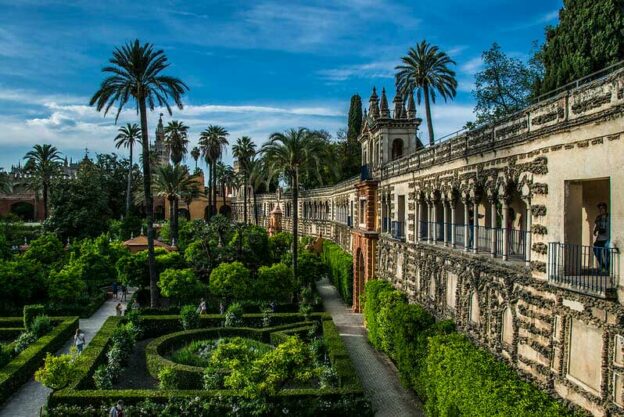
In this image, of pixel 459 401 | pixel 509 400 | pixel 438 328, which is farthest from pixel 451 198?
pixel 509 400

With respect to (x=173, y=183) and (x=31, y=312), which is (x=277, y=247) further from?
(x=31, y=312)

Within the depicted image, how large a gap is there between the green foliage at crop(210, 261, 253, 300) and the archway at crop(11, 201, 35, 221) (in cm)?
8224

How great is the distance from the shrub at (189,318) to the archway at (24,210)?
84582 millimetres

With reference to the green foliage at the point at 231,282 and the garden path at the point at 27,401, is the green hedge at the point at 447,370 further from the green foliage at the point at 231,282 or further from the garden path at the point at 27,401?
the garden path at the point at 27,401

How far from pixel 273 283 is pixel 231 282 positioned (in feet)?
9.30

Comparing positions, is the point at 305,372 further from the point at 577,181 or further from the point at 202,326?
the point at 202,326

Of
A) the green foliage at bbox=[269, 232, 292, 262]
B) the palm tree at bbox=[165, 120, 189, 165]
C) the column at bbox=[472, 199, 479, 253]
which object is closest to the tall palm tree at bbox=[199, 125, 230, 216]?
the palm tree at bbox=[165, 120, 189, 165]

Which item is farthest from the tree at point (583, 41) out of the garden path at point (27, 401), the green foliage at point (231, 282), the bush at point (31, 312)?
the bush at point (31, 312)

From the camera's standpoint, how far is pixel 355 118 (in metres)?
77.2

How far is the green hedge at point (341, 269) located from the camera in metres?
40.7

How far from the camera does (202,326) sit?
103 feet

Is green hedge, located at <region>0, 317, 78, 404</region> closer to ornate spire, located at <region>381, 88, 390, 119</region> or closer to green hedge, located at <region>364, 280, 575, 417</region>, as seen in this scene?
green hedge, located at <region>364, 280, 575, 417</region>

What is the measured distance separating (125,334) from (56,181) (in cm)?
5156

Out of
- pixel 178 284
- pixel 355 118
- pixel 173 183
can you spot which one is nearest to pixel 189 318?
pixel 178 284
